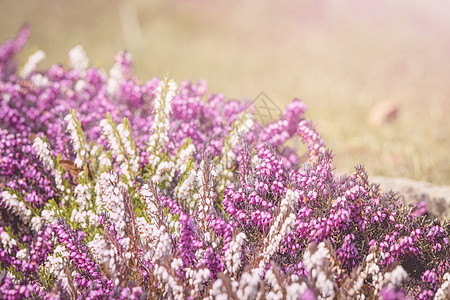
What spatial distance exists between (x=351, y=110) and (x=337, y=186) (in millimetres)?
5248

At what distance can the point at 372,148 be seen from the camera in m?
6.00

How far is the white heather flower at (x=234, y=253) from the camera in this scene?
2.38 metres

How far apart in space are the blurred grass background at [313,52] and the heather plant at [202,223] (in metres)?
1.58

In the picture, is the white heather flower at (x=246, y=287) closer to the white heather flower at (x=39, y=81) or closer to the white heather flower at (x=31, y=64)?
the white heather flower at (x=39, y=81)

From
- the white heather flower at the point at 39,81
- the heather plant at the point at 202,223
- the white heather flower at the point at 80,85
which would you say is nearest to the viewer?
the heather plant at the point at 202,223

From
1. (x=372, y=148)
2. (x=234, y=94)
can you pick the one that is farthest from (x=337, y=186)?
(x=234, y=94)

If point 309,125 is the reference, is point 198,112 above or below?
above

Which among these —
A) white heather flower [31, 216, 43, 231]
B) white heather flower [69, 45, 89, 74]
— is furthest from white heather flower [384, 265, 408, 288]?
white heather flower [69, 45, 89, 74]

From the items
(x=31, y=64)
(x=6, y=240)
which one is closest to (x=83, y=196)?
(x=6, y=240)

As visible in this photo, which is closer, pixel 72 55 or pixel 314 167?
pixel 314 167

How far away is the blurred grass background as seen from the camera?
6.34 metres

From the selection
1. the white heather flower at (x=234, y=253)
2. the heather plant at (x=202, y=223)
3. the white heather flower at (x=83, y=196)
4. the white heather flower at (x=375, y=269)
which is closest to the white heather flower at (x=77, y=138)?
the heather plant at (x=202, y=223)

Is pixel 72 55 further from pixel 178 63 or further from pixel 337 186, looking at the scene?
pixel 178 63

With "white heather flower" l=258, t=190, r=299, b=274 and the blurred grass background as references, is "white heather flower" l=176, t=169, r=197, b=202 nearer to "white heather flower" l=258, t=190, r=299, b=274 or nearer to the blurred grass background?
"white heather flower" l=258, t=190, r=299, b=274
